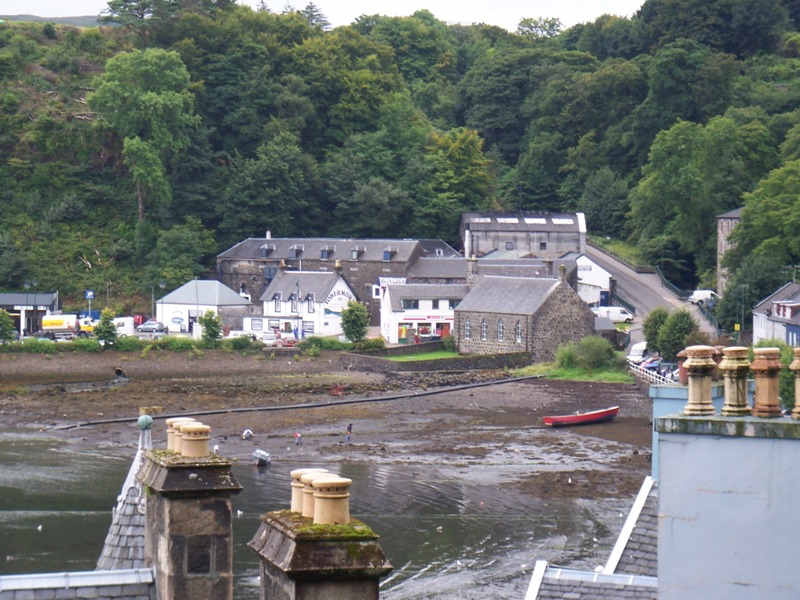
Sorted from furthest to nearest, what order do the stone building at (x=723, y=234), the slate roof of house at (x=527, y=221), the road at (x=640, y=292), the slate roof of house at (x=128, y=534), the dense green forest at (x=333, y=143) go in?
the slate roof of house at (x=527, y=221) → the dense green forest at (x=333, y=143) → the stone building at (x=723, y=234) → the road at (x=640, y=292) → the slate roof of house at (x=128, y=534)

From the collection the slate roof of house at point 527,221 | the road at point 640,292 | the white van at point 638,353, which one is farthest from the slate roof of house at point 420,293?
the slate roof of house at point 527,221

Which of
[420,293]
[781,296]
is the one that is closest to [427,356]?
[420,293]

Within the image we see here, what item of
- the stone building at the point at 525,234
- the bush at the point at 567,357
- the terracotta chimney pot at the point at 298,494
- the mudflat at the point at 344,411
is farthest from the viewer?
the stone building at the point at 525,234

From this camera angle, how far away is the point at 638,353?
205ft

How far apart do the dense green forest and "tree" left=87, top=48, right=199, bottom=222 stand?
0.14 meters

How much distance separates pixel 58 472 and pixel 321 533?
3349cm

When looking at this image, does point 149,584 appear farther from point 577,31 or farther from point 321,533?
point 577,31

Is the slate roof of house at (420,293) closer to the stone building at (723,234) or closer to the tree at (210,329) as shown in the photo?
the tree at (210,329)

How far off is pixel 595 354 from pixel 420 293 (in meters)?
12.0

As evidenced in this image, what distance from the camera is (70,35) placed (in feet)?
318

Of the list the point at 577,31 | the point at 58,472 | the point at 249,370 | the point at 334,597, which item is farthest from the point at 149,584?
the point at 577,31

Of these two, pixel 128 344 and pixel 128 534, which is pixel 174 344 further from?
pixel 128 534

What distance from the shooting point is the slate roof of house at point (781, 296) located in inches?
2301

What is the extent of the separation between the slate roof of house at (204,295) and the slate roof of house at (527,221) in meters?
16.8
